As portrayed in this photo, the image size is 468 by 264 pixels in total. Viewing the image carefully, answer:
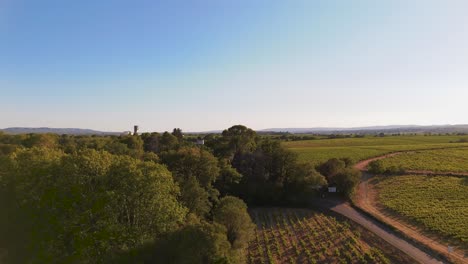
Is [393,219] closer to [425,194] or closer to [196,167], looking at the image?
[425,194]

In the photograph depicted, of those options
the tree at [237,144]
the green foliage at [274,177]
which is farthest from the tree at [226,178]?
Result: the tree at [237,144]

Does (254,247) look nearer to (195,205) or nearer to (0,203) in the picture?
(195,205)

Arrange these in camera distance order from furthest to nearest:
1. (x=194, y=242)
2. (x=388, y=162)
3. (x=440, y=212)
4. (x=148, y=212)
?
(x=388, y=162) < (x=440, y=212) < (x=148, y=212) < (x=194, y=242)

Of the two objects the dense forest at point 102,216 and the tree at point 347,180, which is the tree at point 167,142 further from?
the tree at point 347,180

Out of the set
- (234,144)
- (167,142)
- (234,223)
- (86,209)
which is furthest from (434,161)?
(86,209)

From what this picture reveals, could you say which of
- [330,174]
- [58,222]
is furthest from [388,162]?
[58,222]

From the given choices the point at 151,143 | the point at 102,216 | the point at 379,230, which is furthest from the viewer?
the point at 151,143
